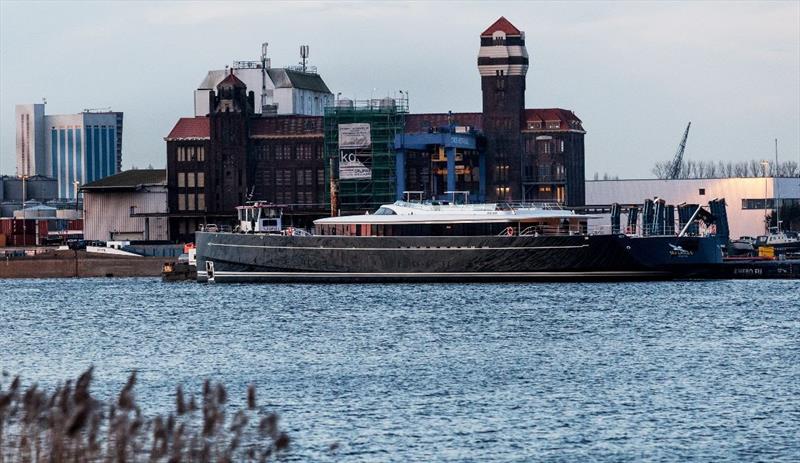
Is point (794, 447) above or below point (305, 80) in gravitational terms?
below

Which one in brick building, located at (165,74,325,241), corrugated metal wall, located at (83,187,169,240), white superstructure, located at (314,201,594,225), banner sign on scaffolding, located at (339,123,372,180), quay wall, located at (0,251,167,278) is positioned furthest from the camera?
corrugated metal wall, located at (83,187,169,240)

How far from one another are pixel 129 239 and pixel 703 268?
66822 millimetres

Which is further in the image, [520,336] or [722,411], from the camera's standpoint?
[520,336]

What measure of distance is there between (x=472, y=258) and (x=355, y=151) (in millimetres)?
40459

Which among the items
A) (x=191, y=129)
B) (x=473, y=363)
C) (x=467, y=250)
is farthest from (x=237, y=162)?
(x=473, y=363)

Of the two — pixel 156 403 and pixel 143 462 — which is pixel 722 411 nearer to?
pixel 156 403

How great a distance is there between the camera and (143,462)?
24.6 meters

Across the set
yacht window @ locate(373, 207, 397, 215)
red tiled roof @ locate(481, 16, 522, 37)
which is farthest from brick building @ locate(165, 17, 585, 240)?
yacht window @ locate(373, 207, 397, 215)

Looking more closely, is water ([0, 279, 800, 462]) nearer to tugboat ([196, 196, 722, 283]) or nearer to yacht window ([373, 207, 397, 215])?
tugboat ([196, 196, 722, 283])

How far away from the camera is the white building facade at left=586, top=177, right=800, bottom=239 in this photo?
475 ft

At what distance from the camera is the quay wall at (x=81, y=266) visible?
120812mm

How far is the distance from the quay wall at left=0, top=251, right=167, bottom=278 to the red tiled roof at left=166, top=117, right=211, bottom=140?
19.9m

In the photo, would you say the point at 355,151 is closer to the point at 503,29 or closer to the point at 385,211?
the point at 503,29

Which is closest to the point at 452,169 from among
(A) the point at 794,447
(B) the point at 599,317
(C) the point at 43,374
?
(B) the point at 599,317
